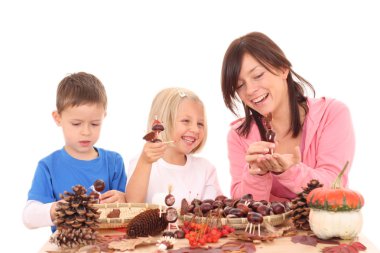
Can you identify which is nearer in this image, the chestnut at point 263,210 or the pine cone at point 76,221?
the pine cone at point 76,221

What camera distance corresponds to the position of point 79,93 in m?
2.78

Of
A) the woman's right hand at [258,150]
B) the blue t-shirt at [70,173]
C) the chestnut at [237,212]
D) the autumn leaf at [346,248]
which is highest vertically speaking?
the woman's right hand at [258,150]

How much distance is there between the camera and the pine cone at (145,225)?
6.57 ft

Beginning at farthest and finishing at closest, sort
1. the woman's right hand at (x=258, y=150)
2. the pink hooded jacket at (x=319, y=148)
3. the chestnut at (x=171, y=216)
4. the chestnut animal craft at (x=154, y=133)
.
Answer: the pink hooded jacket at (x=319, y=148) < the chestnut animal craft at (x=154, y=133) < the woman's right hand at (x=258, y=150) < the chestnut at (x=171, y=216)

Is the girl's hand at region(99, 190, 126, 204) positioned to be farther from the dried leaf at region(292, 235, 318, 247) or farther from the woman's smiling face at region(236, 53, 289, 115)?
the dried leaf at region(292, 235, 318, 247)

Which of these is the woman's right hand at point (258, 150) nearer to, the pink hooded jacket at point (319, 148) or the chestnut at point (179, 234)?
the pink hooded jacket at point (319, 148)

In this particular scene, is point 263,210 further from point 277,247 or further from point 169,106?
point 169,106

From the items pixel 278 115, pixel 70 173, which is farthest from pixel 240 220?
pixel 70 173

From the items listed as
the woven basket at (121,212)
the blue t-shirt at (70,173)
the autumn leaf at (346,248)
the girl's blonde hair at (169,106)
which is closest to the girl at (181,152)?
the girl's blonde hair at (169,106)

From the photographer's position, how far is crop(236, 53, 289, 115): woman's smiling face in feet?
8.92

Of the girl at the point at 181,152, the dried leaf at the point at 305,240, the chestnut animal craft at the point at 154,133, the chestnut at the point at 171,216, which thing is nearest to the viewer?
the dried leaf at the point at 305,240

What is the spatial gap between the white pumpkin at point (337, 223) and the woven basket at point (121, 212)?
626mm

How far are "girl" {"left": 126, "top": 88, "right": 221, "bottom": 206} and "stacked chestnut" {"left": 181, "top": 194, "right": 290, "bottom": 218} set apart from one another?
27.4 inches

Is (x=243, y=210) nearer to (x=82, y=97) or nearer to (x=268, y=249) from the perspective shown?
(x=268, y=249)
